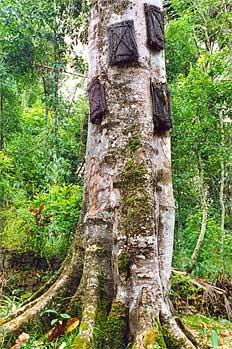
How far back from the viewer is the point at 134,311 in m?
2.54

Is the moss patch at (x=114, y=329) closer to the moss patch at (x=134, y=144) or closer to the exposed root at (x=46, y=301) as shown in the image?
the exposed root at (x=46, y=301)

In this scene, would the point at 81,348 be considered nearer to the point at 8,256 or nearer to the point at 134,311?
the point at 134,311

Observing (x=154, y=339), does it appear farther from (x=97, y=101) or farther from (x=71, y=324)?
(x=97, y=101)

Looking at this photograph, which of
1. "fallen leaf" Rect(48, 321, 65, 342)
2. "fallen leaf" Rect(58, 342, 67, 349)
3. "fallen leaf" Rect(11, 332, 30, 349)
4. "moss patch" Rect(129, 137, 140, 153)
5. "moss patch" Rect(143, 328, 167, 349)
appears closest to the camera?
"moss patch" Rect(143, 328, 167, 349)

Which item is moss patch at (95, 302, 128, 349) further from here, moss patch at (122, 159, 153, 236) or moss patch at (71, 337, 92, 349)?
moss patch at (122, 159, 153, 236)

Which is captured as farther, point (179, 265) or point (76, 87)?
point (76, 87)

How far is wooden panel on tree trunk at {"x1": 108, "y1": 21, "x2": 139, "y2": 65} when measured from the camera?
308 centimetres

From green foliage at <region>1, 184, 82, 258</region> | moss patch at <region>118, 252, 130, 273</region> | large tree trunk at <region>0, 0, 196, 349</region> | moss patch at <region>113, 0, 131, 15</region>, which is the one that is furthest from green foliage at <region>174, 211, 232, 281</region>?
moss patch at <region>113, 0, 131, 15</region>

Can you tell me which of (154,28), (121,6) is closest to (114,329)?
(154,28)

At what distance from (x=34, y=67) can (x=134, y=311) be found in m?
6.33

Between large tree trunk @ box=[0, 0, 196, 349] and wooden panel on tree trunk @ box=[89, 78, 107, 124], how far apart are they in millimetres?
37

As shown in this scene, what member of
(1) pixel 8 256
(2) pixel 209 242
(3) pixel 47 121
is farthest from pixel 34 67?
(2) pixel 209 242

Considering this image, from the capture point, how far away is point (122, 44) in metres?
3.10

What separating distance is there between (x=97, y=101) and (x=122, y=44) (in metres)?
0.46
